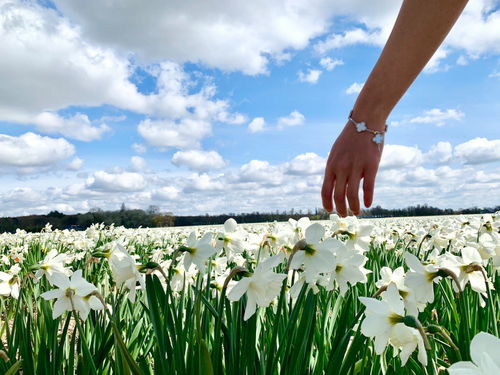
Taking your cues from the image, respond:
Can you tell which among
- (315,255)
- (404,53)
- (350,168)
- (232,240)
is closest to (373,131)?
(350,168)

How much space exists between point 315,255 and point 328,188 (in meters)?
0.38

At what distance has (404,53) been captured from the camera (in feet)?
5.69

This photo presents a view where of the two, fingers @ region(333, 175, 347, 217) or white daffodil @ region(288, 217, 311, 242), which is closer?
fingers @ region(333, 175, 347, 217)

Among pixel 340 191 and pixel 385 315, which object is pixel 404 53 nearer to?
pixel 340 191

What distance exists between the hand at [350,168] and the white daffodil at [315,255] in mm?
301

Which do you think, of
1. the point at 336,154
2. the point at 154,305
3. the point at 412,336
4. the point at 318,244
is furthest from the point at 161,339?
the point at 336,154

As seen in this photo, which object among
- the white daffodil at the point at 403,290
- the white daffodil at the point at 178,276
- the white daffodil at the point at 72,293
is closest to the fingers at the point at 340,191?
the white daffodil at the point at 403,290

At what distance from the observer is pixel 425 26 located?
1.69m

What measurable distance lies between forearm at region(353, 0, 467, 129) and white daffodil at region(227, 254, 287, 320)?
762 millimetres

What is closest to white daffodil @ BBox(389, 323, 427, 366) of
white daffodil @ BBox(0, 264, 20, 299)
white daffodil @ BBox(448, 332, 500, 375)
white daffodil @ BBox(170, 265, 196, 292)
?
white daffodil @ BBox(448, 332, 500, 375)

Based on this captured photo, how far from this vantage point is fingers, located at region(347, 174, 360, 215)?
168 cm

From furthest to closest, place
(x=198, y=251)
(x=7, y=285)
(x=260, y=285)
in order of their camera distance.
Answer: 1. (x=7, y=285)
2. (x=198, y=251)
3. (x=260, y=285)

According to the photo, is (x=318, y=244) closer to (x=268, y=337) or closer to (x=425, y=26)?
(x=268, y=337)

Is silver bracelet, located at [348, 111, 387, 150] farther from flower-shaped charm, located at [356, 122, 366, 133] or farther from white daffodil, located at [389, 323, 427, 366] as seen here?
white daffodil, located at [389, 323, 427, 366]
